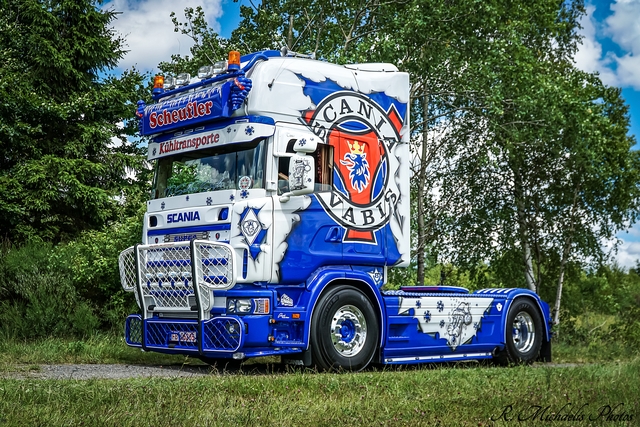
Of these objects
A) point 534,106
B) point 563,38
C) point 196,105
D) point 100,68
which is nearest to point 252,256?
point 196,105

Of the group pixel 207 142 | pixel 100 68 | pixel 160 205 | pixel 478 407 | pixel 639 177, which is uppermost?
pixel 100 68

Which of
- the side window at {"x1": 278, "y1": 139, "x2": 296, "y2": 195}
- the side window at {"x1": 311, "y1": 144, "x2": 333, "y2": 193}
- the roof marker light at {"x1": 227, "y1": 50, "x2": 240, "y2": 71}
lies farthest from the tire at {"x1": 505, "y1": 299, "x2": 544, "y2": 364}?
the roof marker light at {"x1": 227, "y1": 50, "x2": 240, "y2": 71}

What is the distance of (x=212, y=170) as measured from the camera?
10.6m

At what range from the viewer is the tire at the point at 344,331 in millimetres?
10305

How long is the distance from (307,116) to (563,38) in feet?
69.2

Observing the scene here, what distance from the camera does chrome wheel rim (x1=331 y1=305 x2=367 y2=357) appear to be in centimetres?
1066

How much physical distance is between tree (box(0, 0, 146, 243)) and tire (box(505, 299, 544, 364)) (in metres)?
11.0

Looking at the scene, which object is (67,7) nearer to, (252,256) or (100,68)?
(100,68)

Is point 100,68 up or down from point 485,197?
up

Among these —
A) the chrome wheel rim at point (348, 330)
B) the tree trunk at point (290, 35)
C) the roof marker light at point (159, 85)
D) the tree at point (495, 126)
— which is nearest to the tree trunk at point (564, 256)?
the tree at point (495, 126)

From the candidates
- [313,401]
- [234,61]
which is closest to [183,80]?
[234,61]

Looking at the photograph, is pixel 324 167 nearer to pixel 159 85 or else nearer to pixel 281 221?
pixel 281 221

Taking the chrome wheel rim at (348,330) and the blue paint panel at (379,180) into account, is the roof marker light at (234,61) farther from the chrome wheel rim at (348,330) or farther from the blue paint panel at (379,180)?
the chrome wheel rim at (348,330)

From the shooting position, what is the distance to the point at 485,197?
24.3 metres
